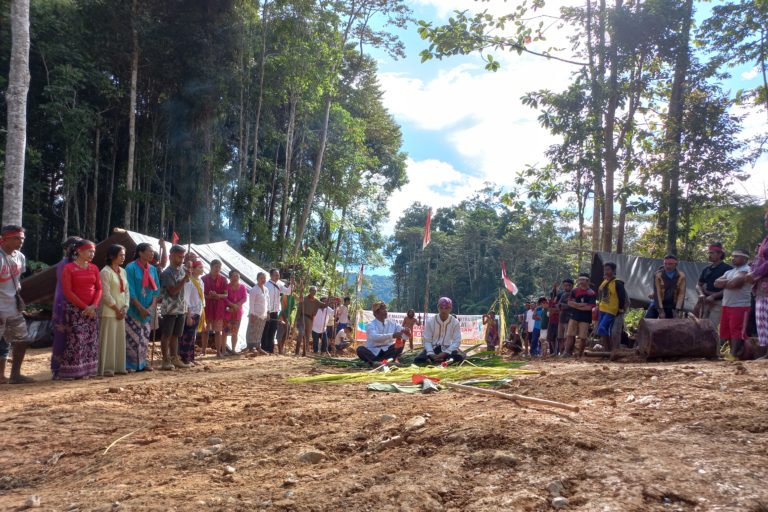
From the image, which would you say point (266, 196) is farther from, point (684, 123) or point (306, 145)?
point (684, 123)

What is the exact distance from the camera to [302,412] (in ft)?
13.6

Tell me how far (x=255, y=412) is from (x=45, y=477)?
4.82ft

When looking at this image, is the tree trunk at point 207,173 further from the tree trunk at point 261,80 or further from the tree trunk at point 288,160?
the tree trunk at point 288,160

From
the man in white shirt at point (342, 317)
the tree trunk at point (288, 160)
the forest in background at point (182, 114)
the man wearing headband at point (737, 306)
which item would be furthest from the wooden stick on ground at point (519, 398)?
the tree trunk at point (288, 160)

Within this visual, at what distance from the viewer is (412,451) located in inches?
114

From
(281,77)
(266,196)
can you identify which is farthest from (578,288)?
(266,196)

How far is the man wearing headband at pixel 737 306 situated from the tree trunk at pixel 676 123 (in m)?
6.94

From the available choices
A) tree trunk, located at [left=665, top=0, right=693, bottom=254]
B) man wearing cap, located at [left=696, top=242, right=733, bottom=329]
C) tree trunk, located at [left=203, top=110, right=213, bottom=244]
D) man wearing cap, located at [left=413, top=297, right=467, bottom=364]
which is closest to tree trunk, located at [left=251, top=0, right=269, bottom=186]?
tree trunk, located at [left=203, top=110, right=213, bottom=244]

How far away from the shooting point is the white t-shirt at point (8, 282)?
586 cm

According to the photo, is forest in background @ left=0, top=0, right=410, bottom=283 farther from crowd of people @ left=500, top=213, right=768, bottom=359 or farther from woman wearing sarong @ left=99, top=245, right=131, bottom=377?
crowd of people @ left=500, top=213, right=768, bottom=359

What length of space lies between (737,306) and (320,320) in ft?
29.3

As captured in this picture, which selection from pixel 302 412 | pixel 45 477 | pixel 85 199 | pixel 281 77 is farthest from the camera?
pixel 281 77

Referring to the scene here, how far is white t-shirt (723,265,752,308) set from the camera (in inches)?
272

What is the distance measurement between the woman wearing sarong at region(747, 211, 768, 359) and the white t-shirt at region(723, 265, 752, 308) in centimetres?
47
